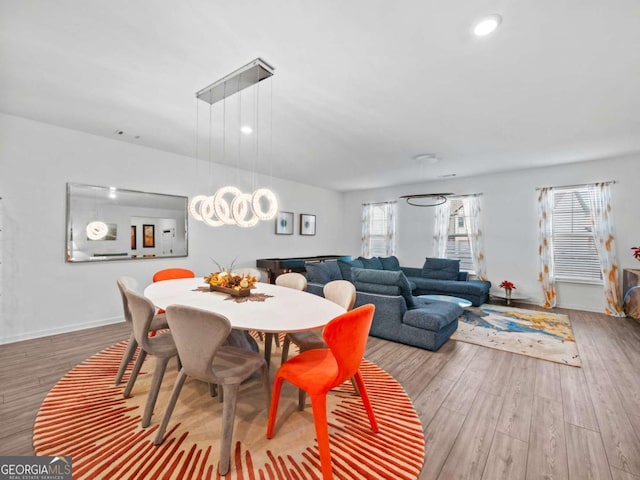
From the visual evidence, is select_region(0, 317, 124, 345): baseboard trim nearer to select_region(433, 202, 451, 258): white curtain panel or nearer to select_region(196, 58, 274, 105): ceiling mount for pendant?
select_region(196, 58, 274, 105): ceiling mount for pendant

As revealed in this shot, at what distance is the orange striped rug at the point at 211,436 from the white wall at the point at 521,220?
4807mm

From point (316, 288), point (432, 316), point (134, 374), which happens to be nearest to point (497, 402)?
point (432, 316)

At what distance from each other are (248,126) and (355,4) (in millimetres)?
2194

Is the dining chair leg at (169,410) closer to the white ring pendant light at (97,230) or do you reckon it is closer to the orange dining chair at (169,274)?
the orange dining chair at (169,274)

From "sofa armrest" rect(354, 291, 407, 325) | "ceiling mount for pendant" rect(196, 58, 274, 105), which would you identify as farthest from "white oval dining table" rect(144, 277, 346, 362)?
"ceiling mount for pendant" rect(196, 58, 274, 105)

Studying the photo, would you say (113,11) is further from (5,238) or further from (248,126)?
(5,238)

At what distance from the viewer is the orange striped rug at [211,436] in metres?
1.55

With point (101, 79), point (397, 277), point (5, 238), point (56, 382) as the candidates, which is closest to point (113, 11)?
point (101, 79)

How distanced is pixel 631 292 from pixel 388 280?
12.6ft

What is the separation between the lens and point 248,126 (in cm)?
359

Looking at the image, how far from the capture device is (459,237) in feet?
21.4

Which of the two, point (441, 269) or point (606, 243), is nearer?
point (606, 243)

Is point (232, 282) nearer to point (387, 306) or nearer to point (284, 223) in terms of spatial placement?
point (387, 306)

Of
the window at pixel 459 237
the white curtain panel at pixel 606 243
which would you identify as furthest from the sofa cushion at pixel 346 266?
the white curtain panel at pixel 606 243
